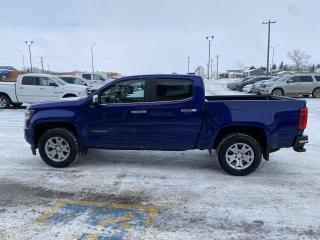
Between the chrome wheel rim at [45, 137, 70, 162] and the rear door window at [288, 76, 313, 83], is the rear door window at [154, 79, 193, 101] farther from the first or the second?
the rear door window at [288, 76, 313, 83]

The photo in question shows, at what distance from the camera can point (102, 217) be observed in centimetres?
463

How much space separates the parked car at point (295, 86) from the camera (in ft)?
80.8

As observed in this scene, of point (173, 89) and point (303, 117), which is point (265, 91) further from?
point (173, 89)

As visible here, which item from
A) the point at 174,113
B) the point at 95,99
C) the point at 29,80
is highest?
the point at 29,80

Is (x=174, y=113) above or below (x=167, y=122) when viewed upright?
above

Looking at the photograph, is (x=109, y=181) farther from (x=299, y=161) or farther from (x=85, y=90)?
(x=85, y=90)

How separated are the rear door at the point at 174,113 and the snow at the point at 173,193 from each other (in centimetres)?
58

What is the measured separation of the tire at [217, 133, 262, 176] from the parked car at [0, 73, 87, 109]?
11.7 metres

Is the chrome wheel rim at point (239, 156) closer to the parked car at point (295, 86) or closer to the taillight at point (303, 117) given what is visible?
the taillight at point (303, 117)

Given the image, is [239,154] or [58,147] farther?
[58,147]

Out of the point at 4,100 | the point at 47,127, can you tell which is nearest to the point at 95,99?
the point at 47,127

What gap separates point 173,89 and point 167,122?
1.92ft

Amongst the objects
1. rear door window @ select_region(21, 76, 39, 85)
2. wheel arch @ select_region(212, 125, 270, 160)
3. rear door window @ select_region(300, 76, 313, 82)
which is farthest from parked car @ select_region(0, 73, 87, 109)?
rear door window @ select_region(300, 76, 313, 82)

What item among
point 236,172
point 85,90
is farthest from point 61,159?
point 85,90
